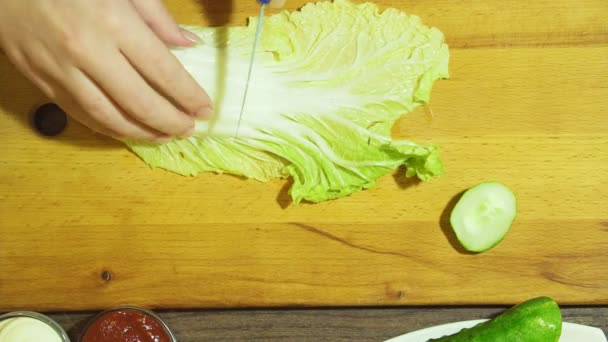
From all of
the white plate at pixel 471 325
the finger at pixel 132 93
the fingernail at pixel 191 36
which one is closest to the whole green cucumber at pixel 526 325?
the white plate at pixel 471 325

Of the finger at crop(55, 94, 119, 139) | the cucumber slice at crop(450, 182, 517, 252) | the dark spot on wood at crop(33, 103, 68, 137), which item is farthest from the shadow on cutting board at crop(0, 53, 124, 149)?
the cucumber slice at crop(450, 182, 517, 252)

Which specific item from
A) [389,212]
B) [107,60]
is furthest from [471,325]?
[107,60]

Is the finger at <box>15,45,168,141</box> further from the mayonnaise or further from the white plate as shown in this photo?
the white plate

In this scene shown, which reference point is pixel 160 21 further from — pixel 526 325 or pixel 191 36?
pixel 526 325

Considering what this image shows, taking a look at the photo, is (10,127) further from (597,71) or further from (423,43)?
(597,71)

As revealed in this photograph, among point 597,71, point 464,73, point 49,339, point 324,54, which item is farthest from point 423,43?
point 49,339

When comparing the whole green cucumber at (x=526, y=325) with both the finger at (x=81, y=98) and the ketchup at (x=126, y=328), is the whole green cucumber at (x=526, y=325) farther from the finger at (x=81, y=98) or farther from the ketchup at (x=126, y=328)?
the finger at (x=81, y=98)

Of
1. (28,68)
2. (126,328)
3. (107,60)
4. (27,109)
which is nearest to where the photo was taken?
(107,60)
